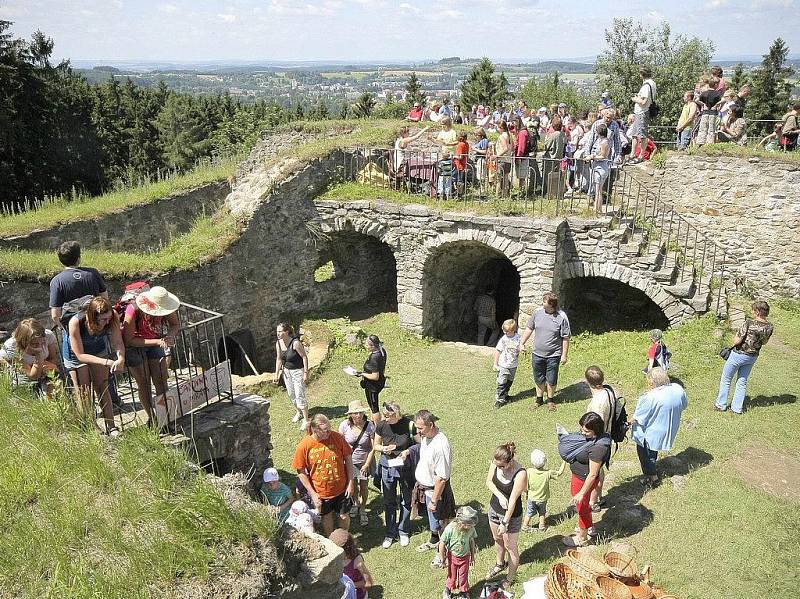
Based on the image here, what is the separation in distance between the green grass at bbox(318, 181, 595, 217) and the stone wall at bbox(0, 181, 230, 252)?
378 centimetres

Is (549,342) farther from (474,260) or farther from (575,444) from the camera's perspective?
(474,260)

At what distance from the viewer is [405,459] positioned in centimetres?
694

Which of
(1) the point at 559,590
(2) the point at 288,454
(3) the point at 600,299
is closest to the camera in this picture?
(1) the point at 559,590

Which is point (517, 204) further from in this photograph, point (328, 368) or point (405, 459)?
point (405, 459)

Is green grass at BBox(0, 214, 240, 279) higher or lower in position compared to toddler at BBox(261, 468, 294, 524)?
higher

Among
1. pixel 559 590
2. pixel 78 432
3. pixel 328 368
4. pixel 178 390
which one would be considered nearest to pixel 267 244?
pixel 328 368

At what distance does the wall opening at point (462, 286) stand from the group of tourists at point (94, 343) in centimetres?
850

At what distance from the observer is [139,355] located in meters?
6.11

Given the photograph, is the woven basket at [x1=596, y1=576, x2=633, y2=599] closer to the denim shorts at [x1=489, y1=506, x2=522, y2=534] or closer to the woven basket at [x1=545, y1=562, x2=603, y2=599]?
the woven basket at [x1=545, y1=562, x2=603, y2=599]

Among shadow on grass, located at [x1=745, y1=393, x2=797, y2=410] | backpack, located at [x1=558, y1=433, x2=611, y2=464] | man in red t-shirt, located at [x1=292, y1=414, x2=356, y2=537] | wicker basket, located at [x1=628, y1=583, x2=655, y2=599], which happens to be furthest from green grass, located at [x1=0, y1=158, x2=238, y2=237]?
shadow on grass, located at [x1=745, y1=393, x2=797, y2=410]

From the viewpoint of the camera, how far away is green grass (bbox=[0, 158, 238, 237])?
1328 centimetres

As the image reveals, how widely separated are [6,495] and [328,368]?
28.3 ft

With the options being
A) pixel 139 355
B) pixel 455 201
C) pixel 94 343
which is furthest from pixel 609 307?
pixel 94 343

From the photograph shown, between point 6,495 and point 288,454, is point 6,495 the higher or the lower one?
the higher one
